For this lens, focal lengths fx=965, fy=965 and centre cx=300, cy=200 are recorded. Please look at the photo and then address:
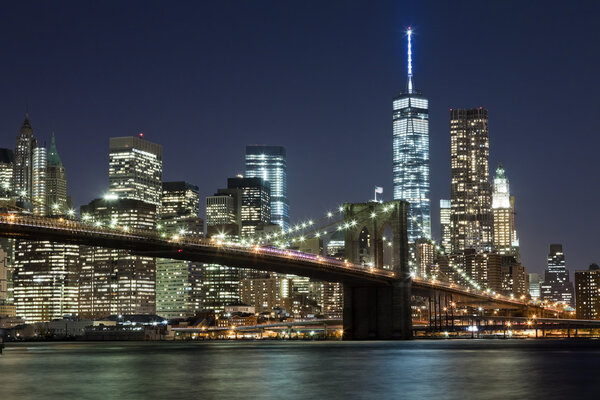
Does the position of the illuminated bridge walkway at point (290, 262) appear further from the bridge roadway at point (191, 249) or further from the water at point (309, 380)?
the water at point (309, 380)

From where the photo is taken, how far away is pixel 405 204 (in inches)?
4242

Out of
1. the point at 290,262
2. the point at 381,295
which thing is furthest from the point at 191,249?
the point at 381,295

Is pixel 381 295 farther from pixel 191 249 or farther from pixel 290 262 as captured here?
pixel 191 249

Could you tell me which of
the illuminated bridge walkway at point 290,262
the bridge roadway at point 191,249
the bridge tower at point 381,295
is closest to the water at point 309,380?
the bridge roadway at point 191,249

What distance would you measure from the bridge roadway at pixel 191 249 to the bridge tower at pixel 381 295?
1.48 metres

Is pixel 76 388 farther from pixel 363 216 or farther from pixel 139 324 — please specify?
pixel 139 324

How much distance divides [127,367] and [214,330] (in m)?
139

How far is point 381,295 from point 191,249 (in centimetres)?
2528

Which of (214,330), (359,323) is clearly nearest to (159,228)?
(359,323)

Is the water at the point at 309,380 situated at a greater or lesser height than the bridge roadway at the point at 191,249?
lesser

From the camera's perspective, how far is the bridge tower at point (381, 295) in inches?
3868

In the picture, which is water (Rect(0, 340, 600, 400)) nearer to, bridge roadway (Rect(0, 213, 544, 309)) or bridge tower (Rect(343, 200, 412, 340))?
bridge roadway (Rect(0, 213, 544, 309))

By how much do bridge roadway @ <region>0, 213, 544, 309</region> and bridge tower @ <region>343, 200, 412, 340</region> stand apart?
148cm

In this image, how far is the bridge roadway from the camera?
71.3 metres
